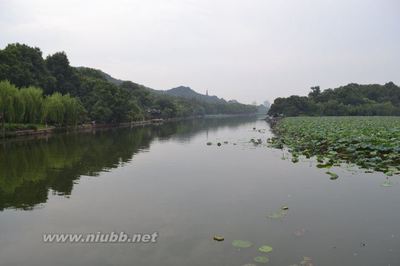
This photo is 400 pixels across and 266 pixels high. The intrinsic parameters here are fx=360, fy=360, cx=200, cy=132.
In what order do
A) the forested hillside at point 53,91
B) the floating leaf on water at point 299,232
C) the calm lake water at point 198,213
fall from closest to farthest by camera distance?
1. the calm lake water at point 198,213
2. the floating leaf on water at point 299,232
3. the forested hillside at point 53,91

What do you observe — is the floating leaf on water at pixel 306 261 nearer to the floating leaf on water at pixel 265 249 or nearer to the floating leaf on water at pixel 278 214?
the floating leaf on water at pixel 265 249

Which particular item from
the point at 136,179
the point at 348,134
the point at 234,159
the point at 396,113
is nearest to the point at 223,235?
the point at 136,179

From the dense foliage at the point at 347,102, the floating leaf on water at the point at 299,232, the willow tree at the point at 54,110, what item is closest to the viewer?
the floating leaf on water at the point at 299,232

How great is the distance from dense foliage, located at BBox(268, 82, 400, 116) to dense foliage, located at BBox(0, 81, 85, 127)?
197 ft

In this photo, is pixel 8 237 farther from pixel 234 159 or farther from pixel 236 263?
pixel 234 159

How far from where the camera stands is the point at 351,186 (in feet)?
41.3

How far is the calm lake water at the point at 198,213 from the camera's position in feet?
23.5

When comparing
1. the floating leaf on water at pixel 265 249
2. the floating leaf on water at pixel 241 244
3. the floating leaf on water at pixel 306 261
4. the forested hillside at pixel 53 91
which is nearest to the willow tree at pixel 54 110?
the forested hillside at pixel 53 91

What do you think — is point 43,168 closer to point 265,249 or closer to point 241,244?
point 241,244

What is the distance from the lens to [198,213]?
10.1m

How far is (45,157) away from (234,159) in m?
11.0

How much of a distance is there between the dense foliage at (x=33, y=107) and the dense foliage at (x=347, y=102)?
59916mm

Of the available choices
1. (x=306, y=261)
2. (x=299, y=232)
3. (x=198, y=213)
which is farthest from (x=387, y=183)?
(x=306, y=261)

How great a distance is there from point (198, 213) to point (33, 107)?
107 feet
